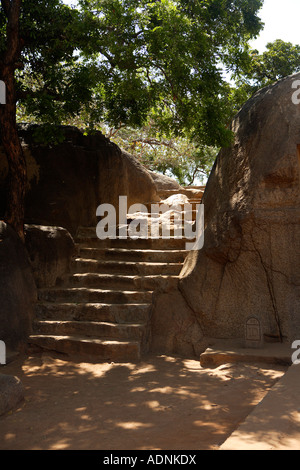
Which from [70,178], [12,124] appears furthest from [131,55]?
[70,178]

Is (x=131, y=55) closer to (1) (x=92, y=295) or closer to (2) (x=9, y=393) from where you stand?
(1) (x=92, y=295)

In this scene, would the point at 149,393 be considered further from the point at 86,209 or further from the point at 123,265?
the point at 86,209

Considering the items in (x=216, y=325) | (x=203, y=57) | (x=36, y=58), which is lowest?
(x=216, y=325)

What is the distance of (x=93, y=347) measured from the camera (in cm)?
650

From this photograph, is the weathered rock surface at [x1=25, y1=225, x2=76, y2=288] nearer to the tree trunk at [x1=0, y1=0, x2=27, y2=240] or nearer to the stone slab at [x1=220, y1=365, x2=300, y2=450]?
the tree trunk at [x1=0, y1=0, x2=27, y2=240]

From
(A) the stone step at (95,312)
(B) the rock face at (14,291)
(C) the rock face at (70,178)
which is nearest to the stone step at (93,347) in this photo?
(B) the rock face at (14,291)

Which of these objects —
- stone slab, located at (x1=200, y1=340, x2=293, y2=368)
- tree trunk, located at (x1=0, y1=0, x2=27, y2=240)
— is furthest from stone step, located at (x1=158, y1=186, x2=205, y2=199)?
stone slab, located at (x1=200, y1=340, x2=293, y2=368)

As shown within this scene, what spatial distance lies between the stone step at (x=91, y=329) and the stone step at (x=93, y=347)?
153mm

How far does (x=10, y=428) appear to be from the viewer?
4.08m

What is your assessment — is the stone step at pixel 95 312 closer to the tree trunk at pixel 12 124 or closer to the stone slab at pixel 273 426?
the tree trunk at pixel 12 124

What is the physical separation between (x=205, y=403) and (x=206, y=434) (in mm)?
878

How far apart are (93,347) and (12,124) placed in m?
4.01
